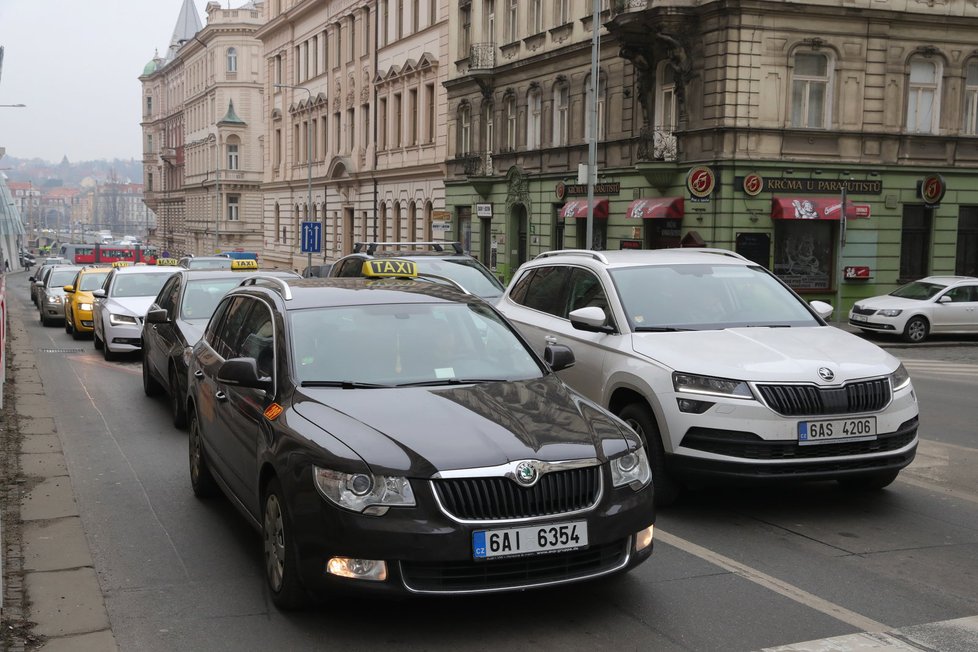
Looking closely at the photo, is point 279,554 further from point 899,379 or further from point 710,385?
point 899,379

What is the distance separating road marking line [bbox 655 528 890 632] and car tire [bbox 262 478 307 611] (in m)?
2.28

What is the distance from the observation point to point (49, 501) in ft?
24.8

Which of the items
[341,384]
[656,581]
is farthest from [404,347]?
[656,581]

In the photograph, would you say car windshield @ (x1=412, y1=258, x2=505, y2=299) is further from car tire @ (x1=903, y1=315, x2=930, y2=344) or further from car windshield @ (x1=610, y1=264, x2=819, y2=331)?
car tire @ (x1=903, y1=315, x2=930, y2=344)

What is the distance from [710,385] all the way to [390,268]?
295 inches

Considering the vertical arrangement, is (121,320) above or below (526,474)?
below

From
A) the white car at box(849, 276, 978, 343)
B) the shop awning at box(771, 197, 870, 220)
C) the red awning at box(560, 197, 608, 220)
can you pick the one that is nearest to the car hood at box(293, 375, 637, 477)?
the white car at box(849, 276, 978, 343)

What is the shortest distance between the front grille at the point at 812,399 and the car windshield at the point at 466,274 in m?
8.17

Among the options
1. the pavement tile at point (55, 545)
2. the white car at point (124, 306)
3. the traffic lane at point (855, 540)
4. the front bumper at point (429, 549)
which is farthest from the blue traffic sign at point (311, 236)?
the front bumper at point (429, 549)

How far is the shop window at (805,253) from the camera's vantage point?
98.4ft

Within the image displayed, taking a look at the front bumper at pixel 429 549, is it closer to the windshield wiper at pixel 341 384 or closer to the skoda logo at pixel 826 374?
the windshield wiper at pixel 341 384

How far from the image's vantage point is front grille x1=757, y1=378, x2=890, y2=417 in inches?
270

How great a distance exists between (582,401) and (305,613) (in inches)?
68.6

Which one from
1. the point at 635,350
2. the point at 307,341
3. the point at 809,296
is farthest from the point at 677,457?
the point at 809,296
